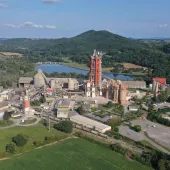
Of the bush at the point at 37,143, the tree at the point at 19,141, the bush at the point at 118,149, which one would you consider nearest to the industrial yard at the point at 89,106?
the bush at the point at 118,149

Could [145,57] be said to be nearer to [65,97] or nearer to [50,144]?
[65,97]

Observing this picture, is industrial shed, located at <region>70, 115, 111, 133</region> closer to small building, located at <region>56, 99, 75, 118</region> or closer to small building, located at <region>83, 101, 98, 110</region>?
small building, located at <region>56, 99, 75, 118</region>

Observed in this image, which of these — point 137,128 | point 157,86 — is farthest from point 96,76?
point 137,128

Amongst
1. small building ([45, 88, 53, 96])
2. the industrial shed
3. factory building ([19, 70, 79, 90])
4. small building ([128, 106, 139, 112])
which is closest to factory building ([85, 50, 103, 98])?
factory building ([19, 70, 79, 90])

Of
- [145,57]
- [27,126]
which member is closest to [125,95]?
[27,126]

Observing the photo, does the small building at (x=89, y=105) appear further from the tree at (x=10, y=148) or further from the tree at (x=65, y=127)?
the tree at (x=10, y=148)

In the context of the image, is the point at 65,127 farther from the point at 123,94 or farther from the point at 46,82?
the point at 46,82
